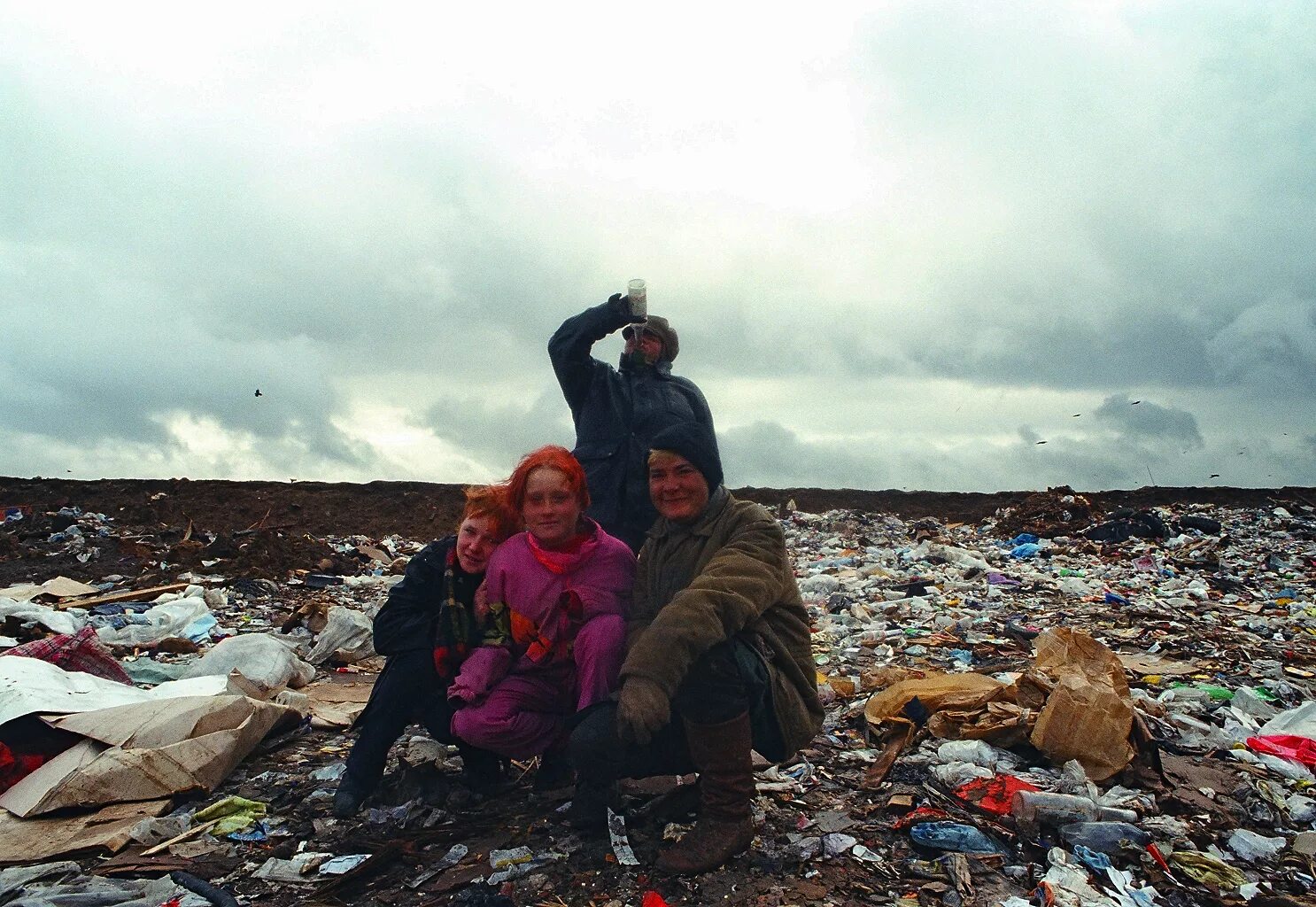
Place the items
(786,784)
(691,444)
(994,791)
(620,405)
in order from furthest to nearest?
(620,405)
(786,784)
(994,791)
(691,444)

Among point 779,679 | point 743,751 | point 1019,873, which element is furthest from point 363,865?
point 1019,873

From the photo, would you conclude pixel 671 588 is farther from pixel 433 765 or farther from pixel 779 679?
pixel 433 765

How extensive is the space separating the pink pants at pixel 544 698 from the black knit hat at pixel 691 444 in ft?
1.80

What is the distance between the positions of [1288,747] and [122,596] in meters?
8.12

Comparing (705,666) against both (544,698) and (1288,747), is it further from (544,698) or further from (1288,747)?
(1288,747)

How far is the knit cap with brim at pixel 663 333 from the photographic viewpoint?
12.8 feet

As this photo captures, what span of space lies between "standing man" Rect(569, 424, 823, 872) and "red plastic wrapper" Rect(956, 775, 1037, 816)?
0.70m

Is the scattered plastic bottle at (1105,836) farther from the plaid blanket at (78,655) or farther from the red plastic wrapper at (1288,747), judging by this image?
the plaid blanket at (78,655)

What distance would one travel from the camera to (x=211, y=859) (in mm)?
2719

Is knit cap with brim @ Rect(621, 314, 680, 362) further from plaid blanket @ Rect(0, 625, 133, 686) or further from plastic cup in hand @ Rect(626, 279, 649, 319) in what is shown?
plaid blanket @ Rect(0, 625, 133, 686)

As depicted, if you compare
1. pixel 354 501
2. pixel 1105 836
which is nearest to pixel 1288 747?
pixel 1105 836

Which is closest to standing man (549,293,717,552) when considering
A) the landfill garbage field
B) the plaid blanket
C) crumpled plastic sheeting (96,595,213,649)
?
the landfill garbage field

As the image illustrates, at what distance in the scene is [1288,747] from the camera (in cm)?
360

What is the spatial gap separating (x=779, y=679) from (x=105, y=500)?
15.3 metres
